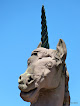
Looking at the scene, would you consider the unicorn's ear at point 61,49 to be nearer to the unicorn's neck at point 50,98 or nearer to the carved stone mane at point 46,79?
the carved stone mane at point 46,79

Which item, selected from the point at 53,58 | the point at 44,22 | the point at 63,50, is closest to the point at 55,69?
the point at 53,58

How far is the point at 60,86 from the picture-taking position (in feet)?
14.1

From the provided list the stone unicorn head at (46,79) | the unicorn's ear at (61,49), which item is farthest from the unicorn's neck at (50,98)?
the unicorn's ear at (61,49)

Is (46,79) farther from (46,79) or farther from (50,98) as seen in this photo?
(50,98)

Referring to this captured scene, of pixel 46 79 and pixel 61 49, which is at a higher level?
pixel 61 49

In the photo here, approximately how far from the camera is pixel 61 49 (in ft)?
14.8

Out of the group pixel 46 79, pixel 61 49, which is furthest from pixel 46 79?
pixel 61 49

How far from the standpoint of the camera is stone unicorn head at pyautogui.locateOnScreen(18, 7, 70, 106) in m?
3.82

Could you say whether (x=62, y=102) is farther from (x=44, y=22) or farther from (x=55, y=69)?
(x=44, y=22)

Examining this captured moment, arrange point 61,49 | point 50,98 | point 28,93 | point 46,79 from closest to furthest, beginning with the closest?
point 28,93
point 46,79
point 50,98
point 61,49

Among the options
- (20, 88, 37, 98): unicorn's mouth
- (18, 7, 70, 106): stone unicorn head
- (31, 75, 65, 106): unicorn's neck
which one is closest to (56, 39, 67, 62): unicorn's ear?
(18, 7, 70, 106): stone unicorn head

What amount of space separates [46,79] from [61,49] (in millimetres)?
822

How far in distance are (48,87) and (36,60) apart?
1.80ft

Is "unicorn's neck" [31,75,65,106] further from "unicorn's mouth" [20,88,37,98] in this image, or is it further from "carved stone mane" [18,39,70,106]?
"unicorn's mouth" [20,88,37,98]
